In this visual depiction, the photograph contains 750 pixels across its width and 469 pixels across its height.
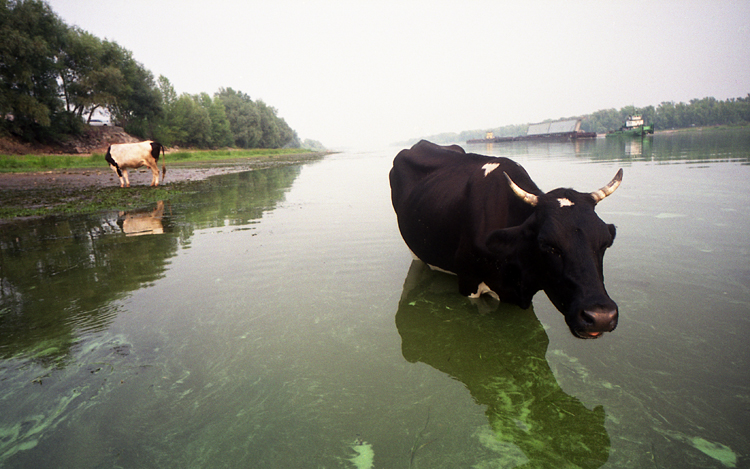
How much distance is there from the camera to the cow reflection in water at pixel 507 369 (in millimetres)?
2091

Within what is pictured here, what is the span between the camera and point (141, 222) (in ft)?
27.5

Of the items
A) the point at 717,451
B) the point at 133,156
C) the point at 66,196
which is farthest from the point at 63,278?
the point at 133,156

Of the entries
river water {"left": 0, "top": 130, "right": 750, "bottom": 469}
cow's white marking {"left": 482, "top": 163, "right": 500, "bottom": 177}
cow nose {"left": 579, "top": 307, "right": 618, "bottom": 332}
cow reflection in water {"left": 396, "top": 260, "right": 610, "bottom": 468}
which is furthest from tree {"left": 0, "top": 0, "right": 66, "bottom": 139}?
cow nose {"left": 579, "top": 307, "right": 618, "bottom": 332}

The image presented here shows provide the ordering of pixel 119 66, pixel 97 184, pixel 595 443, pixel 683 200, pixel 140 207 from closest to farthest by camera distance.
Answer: pixel 595 443
pixel 683 200
pixel 140 207
pixel 97 184
pixel 119 66

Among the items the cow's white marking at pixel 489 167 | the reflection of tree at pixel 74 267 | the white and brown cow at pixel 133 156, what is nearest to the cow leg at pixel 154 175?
the white and brown cow at pixel 133 156

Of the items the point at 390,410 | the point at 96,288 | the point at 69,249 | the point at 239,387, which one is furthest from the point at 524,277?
the point at 69,249

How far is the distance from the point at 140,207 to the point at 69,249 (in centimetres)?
464

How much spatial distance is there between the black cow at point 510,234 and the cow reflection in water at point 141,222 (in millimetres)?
5383

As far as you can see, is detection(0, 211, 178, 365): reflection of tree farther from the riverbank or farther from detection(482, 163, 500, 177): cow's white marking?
detection(482, 163, 500, 177): cow's white marking

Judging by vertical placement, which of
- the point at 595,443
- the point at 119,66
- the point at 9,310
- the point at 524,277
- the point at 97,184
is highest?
the point at 119,66

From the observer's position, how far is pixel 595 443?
2074 mm

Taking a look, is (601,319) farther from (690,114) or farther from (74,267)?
(690,114)

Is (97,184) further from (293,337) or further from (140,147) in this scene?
(293,337)

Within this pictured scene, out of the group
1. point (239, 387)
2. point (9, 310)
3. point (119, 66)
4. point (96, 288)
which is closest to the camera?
point (239, 387)
